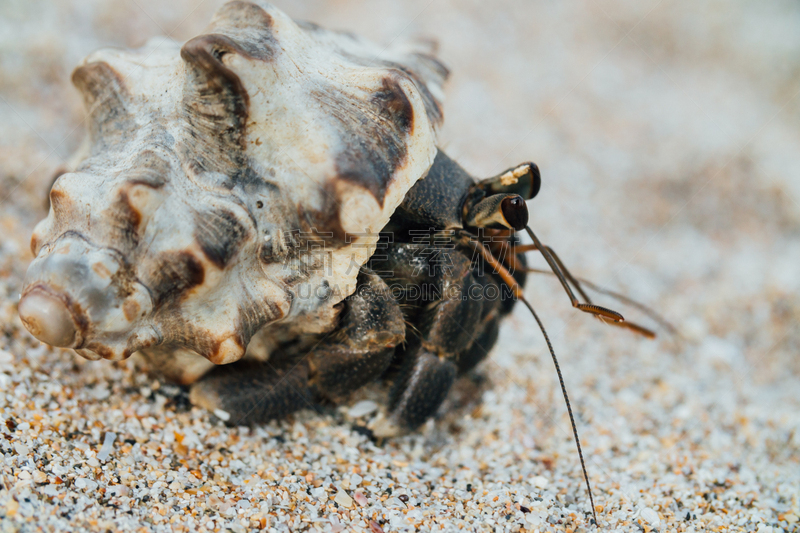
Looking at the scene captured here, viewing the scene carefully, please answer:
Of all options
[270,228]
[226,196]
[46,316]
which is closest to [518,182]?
[270,228]

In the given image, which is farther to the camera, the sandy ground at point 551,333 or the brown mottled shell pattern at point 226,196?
the sandy ground at point 551,333

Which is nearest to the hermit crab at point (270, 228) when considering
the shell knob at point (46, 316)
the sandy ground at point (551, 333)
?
the shell knob at point (46, 316)

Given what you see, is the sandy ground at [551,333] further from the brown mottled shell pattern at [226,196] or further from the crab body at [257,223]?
the brown mottled shell pattern at [226,196]

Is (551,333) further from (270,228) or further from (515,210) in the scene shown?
(270,228)

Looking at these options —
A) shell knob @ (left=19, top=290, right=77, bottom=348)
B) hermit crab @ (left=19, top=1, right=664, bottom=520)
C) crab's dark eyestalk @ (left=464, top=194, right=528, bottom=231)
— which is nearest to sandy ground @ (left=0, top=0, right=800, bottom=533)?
hermit crab @ (left=19, top=1, right=664, bottom=520)

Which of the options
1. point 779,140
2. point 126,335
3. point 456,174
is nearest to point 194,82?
point 126,335

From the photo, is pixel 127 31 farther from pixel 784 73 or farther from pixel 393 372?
pixel 784 73
